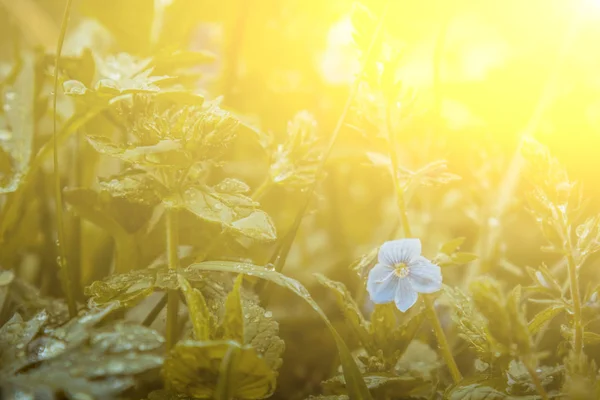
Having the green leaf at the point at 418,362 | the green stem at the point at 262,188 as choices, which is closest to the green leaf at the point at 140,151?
the green stem at the point at 262,188

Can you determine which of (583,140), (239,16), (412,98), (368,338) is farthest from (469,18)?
(368,338)

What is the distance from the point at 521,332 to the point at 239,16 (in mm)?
885

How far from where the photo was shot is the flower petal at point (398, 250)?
625 millimetres

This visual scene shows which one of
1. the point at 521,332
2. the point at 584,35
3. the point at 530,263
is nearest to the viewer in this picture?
the point at 521,332

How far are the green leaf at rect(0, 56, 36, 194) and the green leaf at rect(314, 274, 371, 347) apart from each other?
397 millimetres

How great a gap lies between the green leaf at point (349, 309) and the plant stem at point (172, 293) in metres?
0.16

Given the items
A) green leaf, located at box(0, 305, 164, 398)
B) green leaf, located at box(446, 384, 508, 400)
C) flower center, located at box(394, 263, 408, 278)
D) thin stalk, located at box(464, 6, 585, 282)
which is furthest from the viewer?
thin stalk, located at box(464, 6, 585, 282)

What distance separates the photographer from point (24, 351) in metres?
0.50

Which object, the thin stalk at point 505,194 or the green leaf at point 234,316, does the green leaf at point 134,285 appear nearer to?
the green leaf at point 234,316

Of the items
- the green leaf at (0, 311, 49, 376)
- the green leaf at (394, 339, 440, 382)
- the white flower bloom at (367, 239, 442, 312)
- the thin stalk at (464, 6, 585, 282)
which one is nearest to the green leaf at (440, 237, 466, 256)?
the white flower bloom at (367, 239, 442, 312)

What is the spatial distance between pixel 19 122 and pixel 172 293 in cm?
39

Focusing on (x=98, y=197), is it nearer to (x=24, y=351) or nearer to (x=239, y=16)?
(x=24, y=351)

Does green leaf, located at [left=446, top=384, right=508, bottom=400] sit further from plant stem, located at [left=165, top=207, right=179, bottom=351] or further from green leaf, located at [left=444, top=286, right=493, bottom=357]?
plant stem, located at [left=165, top=207, right=179, bottom=351]

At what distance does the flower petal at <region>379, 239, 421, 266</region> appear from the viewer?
63 cm
